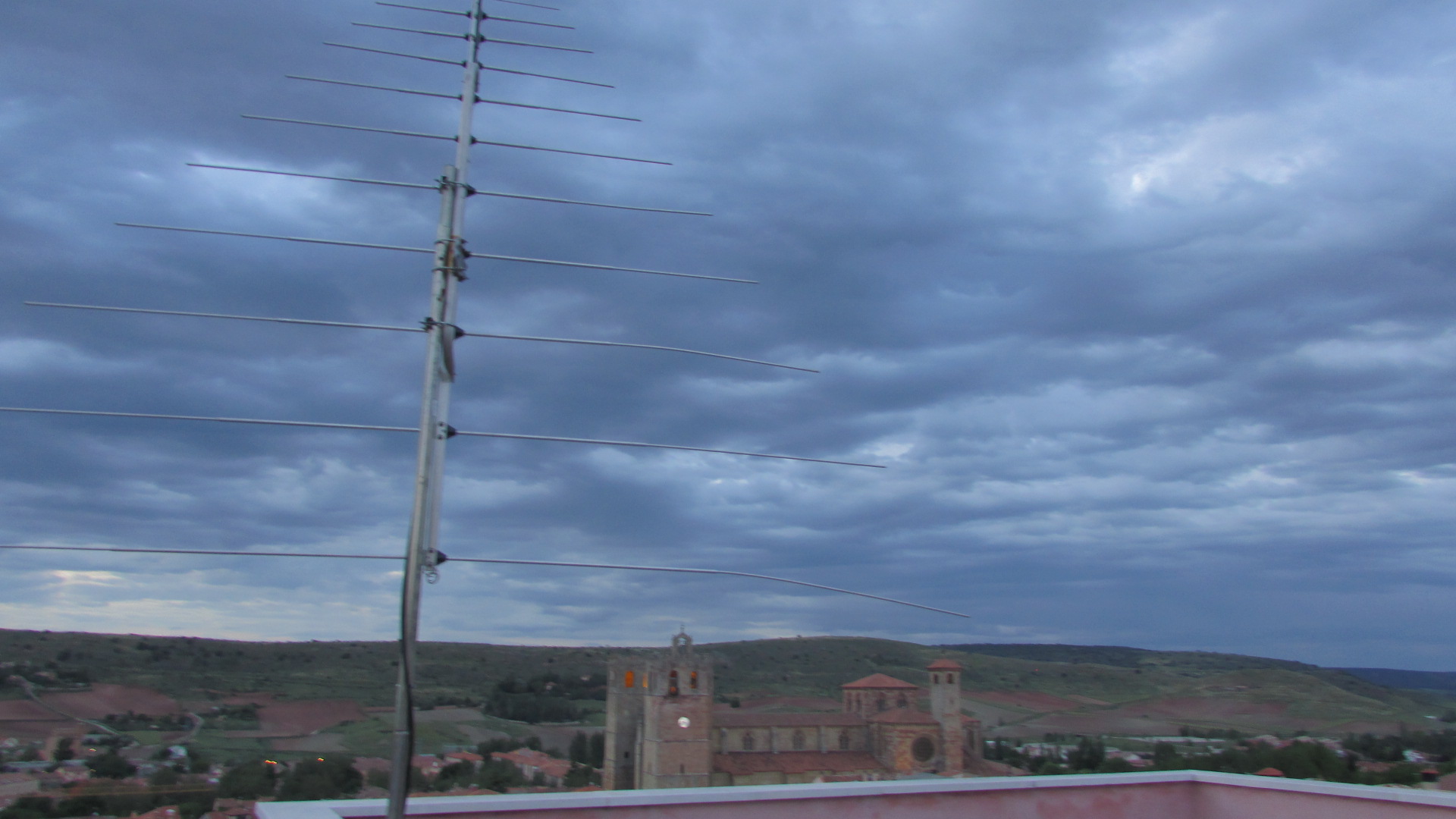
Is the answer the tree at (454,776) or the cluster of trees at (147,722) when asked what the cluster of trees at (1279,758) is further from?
the cluster of trees at (147,722)

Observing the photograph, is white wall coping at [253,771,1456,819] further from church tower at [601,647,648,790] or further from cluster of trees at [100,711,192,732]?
church tower at [601,647,648,790]

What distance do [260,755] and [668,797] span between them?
40314 mm

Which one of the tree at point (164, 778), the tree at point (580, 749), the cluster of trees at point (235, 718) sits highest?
the cluster of trees at point (235, 718)

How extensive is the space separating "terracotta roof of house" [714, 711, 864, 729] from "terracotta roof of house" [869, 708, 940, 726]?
1.57 metres

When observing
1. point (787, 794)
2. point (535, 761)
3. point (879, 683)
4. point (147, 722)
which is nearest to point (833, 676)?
point (879, 683)

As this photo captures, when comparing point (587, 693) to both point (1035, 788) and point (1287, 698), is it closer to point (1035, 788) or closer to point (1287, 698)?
point (1287, 698)

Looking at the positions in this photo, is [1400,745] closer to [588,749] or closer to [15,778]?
[588,749]

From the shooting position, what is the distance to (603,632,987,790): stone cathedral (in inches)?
2212

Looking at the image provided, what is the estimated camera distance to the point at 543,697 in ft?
246

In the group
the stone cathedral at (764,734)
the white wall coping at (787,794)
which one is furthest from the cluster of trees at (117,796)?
the stone cathedral at (764,734)

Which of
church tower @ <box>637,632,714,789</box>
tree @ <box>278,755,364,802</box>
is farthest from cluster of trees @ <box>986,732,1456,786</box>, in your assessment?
tree @ <box>278,755,364,802</box>

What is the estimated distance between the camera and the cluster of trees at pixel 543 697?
67812mm

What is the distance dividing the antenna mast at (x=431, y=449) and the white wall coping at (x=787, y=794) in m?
1.83

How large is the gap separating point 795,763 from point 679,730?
8.00 metres
